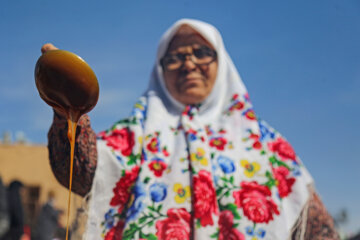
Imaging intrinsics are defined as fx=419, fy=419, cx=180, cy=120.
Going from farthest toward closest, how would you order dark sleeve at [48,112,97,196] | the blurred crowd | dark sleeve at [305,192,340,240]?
the blurred crowd → dark sleeve at [305,192,340,240] → dark sleeve at [48,112,97,196]

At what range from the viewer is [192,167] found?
2174mm

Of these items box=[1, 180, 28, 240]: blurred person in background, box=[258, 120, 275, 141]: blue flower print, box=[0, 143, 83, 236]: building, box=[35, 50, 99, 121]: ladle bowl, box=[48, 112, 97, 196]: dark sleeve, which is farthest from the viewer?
box=[0, 143, 83, 236]: building

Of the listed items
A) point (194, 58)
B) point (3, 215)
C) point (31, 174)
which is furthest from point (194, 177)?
point (31, 174)

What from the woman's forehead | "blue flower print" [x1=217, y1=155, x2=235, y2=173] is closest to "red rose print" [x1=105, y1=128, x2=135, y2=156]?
"blue flower print" [x1=217, y1=155, x2=235, y2=173]

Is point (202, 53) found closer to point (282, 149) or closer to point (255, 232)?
point (282, 149)

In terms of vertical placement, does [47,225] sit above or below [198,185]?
below

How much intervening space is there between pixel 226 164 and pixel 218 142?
178mm

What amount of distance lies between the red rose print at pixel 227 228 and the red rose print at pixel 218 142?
412mm

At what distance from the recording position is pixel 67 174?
1.96m

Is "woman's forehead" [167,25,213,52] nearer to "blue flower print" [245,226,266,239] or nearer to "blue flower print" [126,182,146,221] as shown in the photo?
"blue flower print" [126,182,146,221]

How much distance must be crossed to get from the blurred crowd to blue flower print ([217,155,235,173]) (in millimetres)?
3627

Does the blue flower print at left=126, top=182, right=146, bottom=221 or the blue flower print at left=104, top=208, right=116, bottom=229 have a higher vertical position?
the blue flower print at left=126, top=182, right=146, bottom=221

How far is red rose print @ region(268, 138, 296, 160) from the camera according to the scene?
2.41 meters

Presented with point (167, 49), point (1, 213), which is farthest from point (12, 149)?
point (167, 49)
